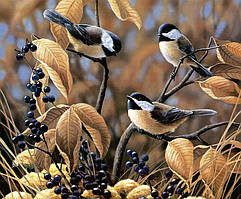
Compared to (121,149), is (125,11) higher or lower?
higher

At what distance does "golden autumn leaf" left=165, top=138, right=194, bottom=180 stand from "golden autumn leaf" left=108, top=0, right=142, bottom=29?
0.24 metres

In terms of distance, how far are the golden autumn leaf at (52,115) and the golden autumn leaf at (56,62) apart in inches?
1.0

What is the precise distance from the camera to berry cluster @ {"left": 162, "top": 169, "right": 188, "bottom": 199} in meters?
0.89

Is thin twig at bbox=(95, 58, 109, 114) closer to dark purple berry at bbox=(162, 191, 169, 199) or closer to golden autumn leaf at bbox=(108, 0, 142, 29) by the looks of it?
golden autumn leaf at bbox=(108, 0, 142, 29)

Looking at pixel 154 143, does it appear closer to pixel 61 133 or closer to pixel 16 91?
pixel 61 133

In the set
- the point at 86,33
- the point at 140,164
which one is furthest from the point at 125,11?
the point at 140,164

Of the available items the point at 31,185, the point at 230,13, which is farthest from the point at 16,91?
the point at 230,13

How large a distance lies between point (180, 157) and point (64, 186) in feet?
0.71

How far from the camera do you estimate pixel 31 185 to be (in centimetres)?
91

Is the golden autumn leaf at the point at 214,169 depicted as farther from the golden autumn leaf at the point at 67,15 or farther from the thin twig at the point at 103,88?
the golden autumn leaf at the point at 67,15

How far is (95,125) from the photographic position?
37.6 inches

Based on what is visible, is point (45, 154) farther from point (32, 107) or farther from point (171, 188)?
point (171, 188)

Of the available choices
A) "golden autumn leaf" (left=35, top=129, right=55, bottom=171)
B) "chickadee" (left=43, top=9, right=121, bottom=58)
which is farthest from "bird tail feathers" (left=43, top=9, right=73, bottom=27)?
"golden autumn leaf" (left=35, top=129, right=55, bottom=171)

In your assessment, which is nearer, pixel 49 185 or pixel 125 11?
pixel 49 185
